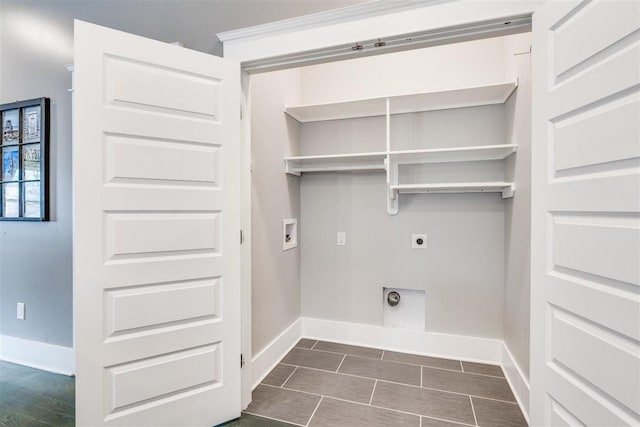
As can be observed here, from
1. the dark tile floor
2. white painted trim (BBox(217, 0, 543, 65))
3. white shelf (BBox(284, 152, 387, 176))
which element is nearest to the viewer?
white painted trim (BBox(217, 0, 543, 65))

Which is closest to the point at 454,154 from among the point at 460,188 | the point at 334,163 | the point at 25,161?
the point at 460,188

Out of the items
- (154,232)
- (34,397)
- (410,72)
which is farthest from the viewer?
(410,72)

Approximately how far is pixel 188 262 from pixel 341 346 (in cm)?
179

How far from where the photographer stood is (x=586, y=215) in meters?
1.06

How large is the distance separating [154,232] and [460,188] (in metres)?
2.15

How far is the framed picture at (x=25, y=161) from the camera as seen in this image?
88.4 inches

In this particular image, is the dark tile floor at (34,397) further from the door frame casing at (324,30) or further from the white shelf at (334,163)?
the white shelf at (334,163)

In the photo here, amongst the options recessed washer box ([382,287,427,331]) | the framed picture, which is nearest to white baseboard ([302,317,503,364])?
recessed washer box ([382,287,427,331])

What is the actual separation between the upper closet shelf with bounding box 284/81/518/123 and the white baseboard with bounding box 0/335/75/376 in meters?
2.62

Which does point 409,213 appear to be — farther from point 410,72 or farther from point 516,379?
point 516,379

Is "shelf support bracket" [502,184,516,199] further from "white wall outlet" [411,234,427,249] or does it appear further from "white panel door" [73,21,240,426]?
"white panel door" [73,21,240,426]

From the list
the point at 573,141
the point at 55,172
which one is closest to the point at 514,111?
the point at 573,141

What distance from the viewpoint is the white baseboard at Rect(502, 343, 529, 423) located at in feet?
6.05

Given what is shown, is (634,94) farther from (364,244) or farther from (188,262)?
(364,244)
